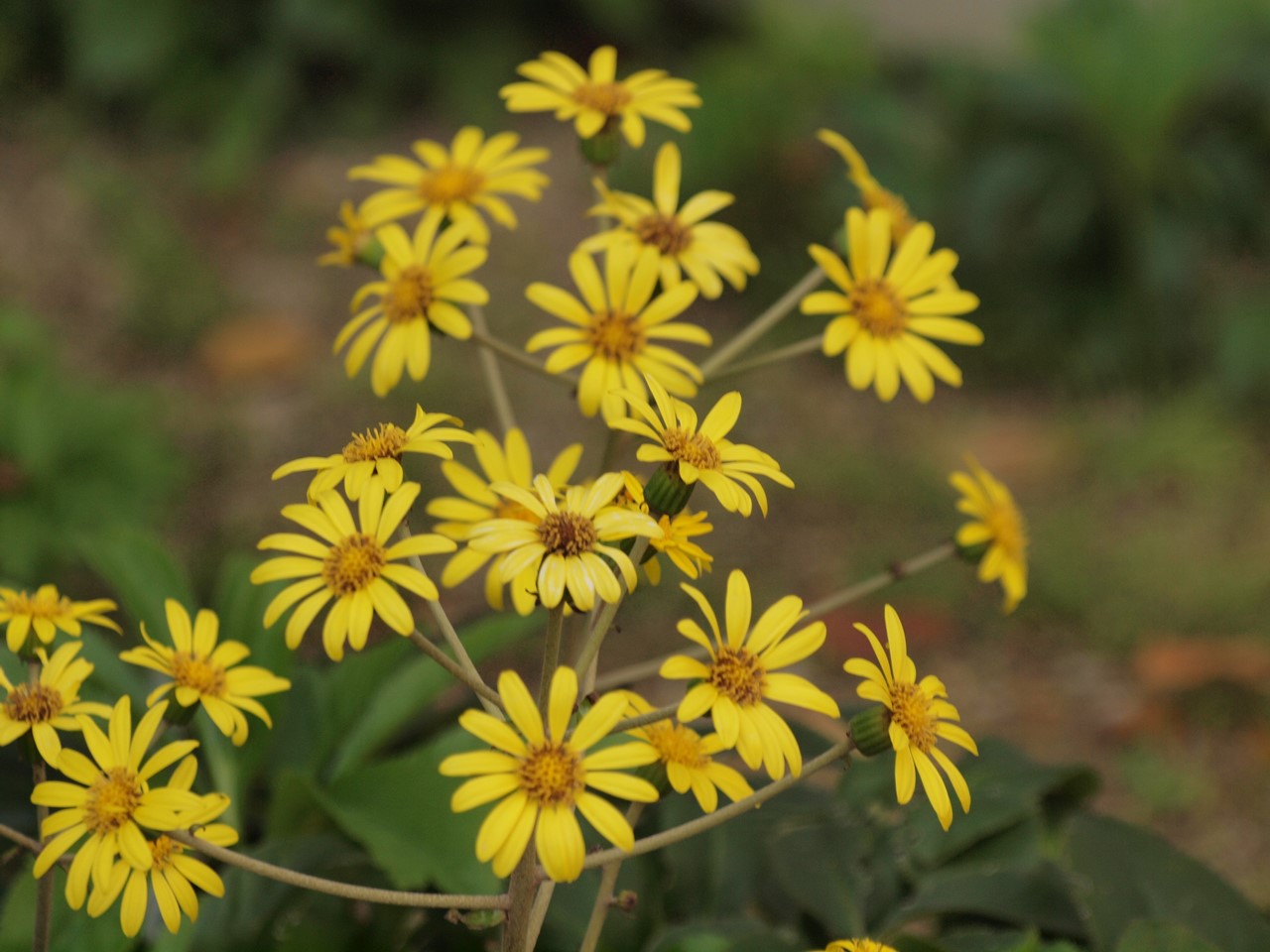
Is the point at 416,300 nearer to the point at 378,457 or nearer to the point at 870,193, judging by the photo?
the point at 378,457

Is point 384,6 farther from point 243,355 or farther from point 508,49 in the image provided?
point 243,355

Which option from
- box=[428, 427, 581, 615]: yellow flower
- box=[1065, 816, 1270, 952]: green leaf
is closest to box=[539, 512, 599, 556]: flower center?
box=[428, 427, 581, 615]: yellow flower

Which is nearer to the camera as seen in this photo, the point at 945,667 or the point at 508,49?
the point at 945,667

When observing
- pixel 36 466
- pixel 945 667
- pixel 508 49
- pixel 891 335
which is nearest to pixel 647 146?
pixel 508 49

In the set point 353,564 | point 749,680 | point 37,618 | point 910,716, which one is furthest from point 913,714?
point 37,618

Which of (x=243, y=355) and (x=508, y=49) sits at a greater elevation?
(x=508, y=49)

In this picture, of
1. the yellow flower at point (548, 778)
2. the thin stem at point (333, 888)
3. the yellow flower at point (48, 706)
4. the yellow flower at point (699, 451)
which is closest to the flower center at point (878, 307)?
the yellow flower at point (699, 451)
